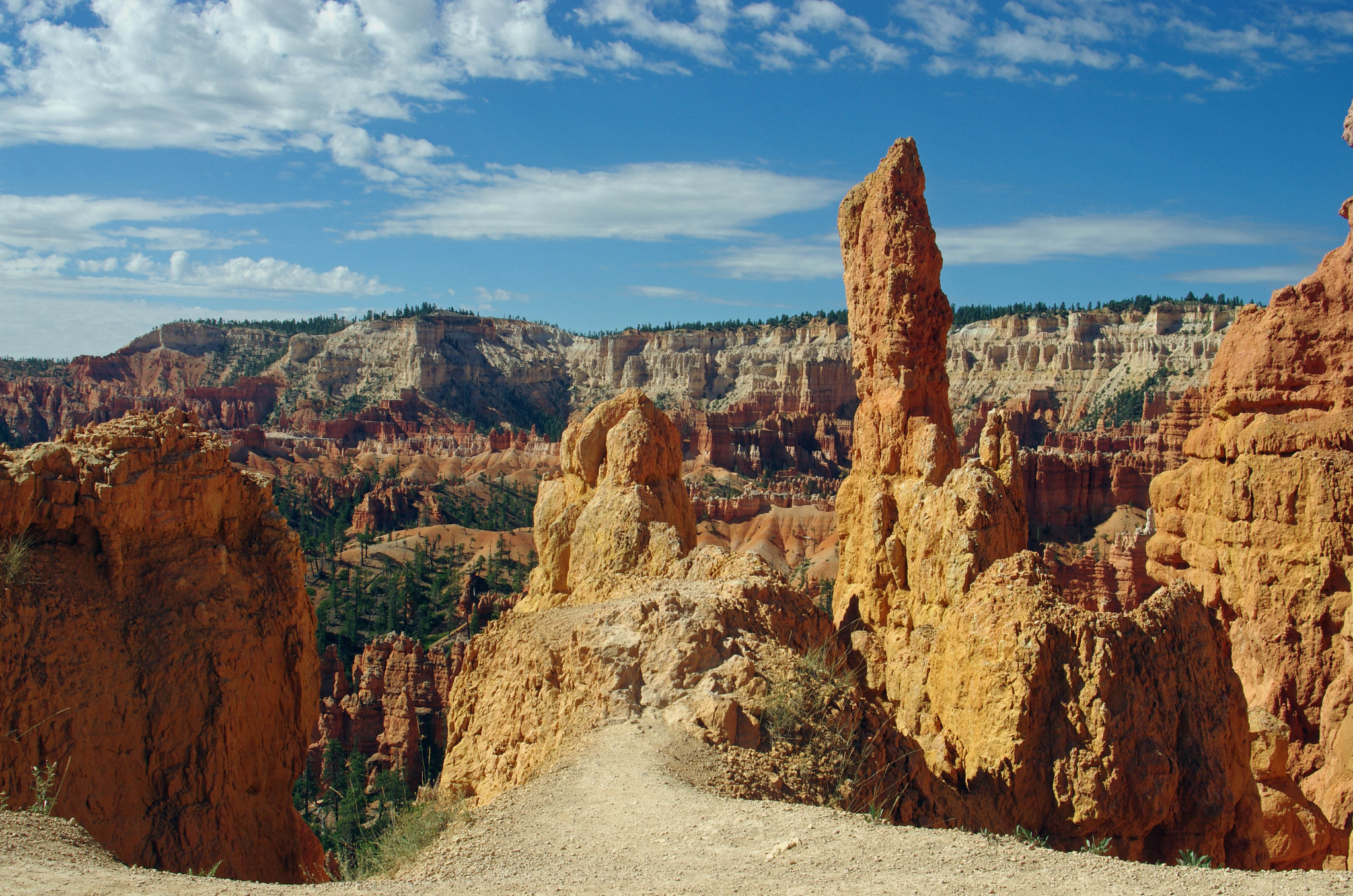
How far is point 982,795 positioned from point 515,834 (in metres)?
4.63

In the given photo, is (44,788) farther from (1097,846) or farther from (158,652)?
(1097,846)

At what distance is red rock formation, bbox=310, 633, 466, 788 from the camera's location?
31.7m

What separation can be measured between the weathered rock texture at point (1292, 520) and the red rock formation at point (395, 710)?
21.9 metres

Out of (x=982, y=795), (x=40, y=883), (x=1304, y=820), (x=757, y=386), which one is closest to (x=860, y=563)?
(x=1304, y=820)

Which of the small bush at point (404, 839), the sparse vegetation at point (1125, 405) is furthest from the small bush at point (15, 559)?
the sparse vegetation at point (1125, 405)

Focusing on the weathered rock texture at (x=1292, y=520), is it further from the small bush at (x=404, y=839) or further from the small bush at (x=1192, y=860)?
the small bush at (x=404, y=839)

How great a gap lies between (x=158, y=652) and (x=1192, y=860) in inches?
390

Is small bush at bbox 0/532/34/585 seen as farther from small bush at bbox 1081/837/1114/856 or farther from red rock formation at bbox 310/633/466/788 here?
red rock formation at bbox 310/633/466/788

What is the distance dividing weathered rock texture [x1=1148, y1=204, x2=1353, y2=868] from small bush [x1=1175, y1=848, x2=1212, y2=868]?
18.6 ft

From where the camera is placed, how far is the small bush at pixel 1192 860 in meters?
7.45

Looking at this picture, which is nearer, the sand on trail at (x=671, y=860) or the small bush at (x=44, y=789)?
the sand on trail at (x=671, y=860)

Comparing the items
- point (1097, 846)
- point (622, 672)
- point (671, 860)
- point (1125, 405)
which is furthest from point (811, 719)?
point (1125, 405)

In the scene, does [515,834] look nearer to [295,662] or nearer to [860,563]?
[295,662]

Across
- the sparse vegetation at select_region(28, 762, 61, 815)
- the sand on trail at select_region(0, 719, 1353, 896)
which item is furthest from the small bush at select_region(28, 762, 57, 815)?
the sand on trail at select_region(0, 719, 1353, 896)
